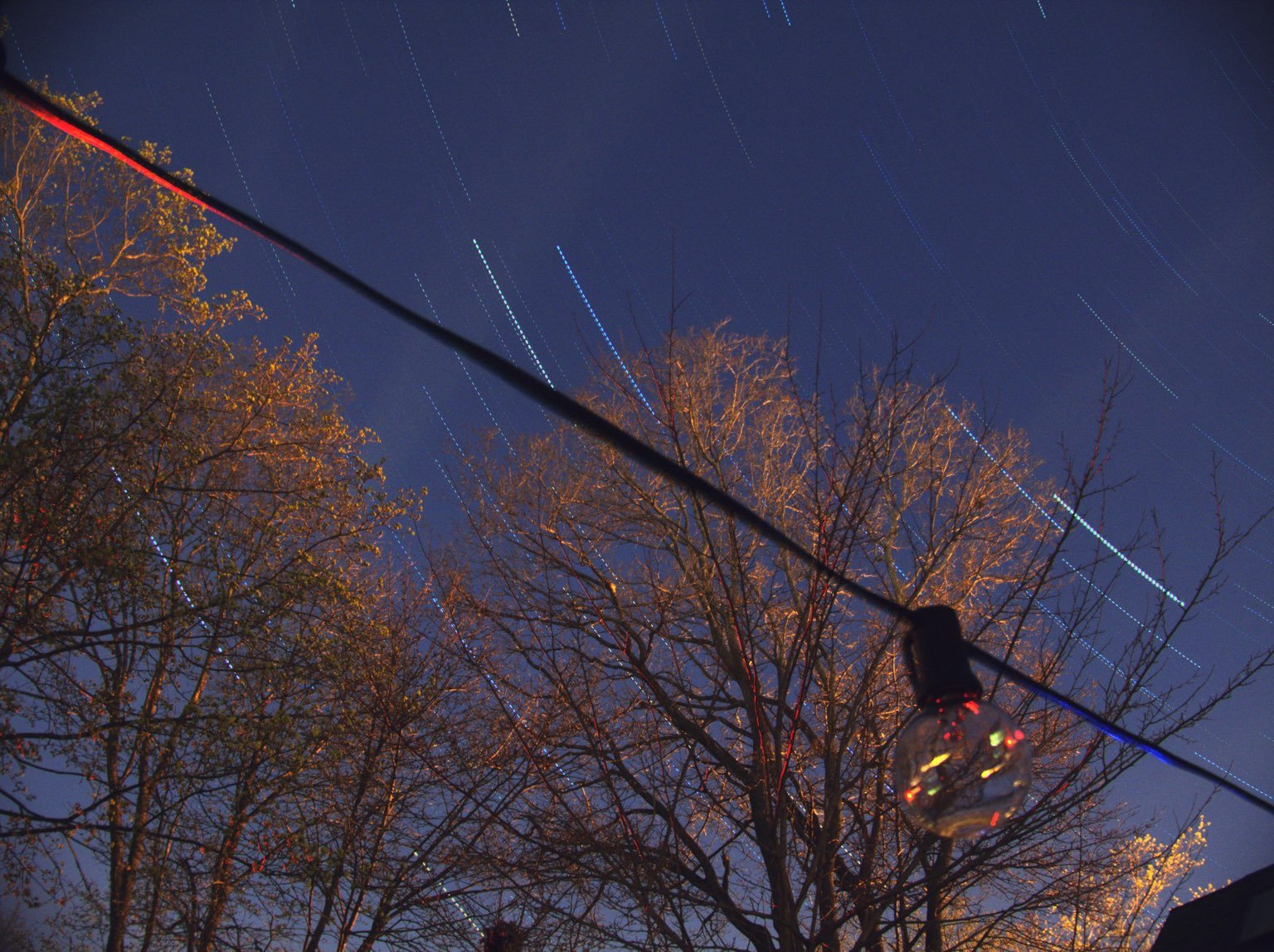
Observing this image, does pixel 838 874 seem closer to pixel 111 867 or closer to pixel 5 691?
pixel 5 691

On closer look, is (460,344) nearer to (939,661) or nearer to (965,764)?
(939,661)

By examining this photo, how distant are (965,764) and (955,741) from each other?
0.07 m

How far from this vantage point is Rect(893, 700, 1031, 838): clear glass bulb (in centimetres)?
183

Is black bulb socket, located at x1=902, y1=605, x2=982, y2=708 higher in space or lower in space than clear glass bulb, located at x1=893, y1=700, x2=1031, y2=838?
higher

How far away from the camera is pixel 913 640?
6.19 ft

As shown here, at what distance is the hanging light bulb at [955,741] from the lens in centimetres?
182

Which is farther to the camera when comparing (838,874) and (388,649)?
(388,649)

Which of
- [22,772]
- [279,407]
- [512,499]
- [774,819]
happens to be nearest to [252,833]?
[22,772]

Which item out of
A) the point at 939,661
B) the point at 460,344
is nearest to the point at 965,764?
the point at 939,661

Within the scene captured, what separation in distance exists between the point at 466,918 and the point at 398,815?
1.14 m

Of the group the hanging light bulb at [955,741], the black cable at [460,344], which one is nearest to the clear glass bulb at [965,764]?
the hanging light bulb at [955,741]

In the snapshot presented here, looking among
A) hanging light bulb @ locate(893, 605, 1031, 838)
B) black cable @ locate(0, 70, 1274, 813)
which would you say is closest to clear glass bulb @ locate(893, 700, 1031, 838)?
hanging light bulb @ locate(893, 605, 1031, 838)

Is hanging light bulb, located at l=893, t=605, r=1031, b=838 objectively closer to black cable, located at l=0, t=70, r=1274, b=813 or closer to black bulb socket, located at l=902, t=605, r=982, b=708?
black bulb socket, located at l=902, t=605, r=982, b=708

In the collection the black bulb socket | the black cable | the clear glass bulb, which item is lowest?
the clear glass bulb
